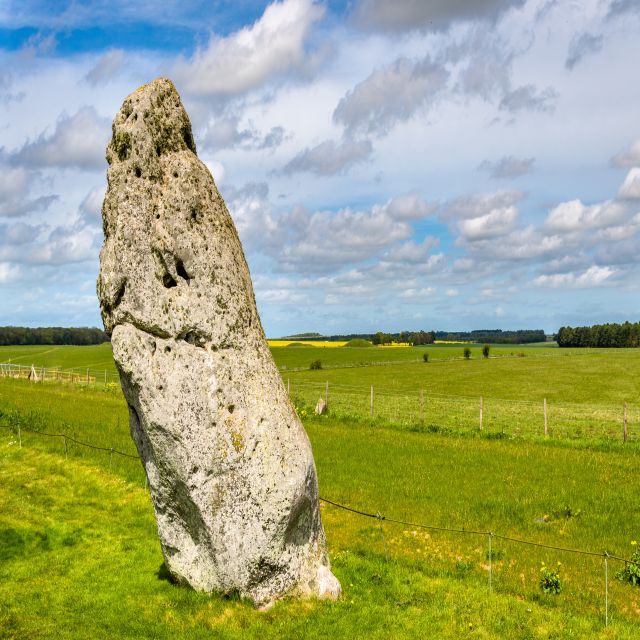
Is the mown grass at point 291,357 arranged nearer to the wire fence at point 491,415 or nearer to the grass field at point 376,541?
the wire fence at point 491,415

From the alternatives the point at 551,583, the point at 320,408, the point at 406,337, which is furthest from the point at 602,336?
the point at 551,583

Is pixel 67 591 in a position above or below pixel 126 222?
below

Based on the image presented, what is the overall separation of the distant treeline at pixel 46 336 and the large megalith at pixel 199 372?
15715 cm

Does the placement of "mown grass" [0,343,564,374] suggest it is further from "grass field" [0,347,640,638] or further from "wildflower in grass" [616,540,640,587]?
"wildflower in grass" [616,540,640,587]

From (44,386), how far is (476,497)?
41.1m

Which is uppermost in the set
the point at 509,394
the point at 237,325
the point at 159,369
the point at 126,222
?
the point at 126,222

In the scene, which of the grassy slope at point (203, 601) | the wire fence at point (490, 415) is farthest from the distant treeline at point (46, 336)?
the grassy slope at point (203, 601)

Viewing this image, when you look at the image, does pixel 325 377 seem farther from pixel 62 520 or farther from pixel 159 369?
pixel 159 369

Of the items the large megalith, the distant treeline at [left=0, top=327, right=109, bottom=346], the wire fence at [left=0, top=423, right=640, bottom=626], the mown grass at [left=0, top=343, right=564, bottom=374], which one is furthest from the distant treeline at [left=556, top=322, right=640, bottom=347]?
the large megalith

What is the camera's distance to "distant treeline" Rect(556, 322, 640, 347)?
146 metres

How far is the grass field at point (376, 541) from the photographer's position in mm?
10469

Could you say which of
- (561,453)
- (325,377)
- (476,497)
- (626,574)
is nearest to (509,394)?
(325,377)

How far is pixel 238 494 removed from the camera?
10.3 m

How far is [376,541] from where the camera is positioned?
15.1m
